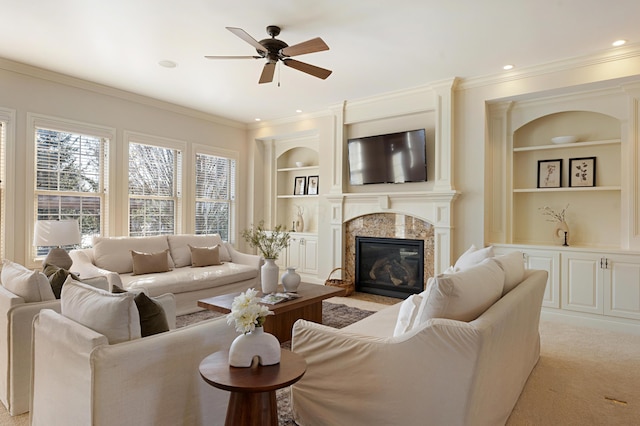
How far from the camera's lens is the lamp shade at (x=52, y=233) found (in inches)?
140

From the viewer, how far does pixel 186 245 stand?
201 inches

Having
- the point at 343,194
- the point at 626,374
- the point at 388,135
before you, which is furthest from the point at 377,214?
the point at 626,374

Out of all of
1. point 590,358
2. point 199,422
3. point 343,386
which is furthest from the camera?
point 590,358

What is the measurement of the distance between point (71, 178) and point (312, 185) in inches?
142

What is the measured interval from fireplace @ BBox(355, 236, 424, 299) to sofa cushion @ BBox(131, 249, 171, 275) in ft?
8.87

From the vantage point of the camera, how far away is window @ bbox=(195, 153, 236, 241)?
6.38 metres

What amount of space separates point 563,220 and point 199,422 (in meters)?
4.57

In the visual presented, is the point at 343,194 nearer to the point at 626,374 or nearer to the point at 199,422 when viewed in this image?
the point at 626,374

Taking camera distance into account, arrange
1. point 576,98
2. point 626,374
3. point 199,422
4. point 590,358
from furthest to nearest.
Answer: point 576,98
point 590,358
point 626,374
point 199,422

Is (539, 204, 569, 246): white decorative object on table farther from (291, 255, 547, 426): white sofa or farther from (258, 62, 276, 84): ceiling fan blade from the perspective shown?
(258, 62, 276, 84): ceiling fan blade

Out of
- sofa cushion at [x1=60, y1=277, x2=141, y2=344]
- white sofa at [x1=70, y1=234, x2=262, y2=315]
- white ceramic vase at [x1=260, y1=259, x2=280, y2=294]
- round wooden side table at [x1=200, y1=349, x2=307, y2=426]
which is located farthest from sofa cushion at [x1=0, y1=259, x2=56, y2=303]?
white ceramic vase at [x1=260, y1=259, x2=280, y2=294]

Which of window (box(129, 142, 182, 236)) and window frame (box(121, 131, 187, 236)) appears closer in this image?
window frame (box(121, 131, 187, 236))

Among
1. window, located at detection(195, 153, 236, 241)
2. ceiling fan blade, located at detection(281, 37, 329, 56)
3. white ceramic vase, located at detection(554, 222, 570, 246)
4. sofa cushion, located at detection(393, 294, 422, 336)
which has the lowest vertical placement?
sofa cushion, located at detection(393, 294, 422, 336)

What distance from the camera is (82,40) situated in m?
3.69
